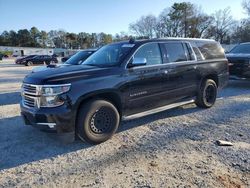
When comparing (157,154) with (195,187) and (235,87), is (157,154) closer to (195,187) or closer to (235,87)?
(195,187)

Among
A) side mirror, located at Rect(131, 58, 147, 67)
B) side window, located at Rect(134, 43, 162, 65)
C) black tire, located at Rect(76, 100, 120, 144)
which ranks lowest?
black tire, located at Rect(76, 100, 120, 144)

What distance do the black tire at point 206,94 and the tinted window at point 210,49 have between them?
0.68 metres

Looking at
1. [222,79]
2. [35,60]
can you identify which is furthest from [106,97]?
[35,60]

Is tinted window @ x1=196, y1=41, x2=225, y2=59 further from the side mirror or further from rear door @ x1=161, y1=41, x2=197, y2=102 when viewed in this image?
the side mirror

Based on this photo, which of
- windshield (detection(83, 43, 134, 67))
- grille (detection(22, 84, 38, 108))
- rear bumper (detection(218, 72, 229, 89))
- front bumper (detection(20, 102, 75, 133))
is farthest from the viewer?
rear bumper (detection(218, 72, 229, 89))

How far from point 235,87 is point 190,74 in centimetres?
565

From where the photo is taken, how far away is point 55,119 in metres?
5.25

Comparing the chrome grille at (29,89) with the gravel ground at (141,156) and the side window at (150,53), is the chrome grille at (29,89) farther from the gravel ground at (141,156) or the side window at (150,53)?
the side window at (150,53)

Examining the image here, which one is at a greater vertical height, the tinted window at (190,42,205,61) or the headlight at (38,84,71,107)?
the tinted window at (190,42,205,61)

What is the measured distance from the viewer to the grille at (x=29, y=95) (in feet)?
17.9

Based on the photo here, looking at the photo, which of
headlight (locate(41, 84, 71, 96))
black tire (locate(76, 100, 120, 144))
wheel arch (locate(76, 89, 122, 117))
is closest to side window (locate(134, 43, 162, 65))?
wheel arch (locate(76, 89, 122, 117))

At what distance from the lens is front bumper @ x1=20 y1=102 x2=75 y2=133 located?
207 inches

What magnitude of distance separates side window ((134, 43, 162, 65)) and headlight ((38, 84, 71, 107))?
176 cm

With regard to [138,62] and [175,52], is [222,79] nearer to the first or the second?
[175,52]
